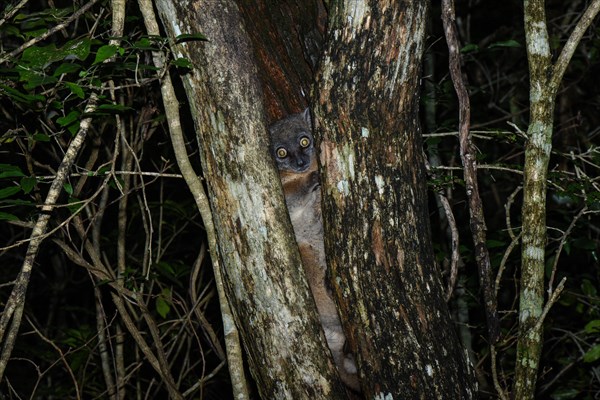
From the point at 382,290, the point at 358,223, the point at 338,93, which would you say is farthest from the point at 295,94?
the point at 382,290

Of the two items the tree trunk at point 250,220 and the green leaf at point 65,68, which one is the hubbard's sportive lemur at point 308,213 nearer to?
the tree trunk at point 250,220

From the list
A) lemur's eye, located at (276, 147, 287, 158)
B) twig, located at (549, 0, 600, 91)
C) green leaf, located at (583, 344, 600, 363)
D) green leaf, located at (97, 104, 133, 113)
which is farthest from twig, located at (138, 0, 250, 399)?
green leaf, located at (583, 344, 600, 363)

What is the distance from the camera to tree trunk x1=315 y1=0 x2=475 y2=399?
7.17 feet

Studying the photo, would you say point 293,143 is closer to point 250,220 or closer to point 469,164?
point 469,164

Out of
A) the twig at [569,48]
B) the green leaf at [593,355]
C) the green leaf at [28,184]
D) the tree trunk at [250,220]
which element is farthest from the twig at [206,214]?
the green leaf at [593,355]

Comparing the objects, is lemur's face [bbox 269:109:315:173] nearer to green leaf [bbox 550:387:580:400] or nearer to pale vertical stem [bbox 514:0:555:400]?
pale vertical stem [bbox 514:0:555:400]

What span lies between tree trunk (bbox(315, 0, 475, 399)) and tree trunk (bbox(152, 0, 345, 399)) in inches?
6.8

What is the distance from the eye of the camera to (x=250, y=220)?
223cm

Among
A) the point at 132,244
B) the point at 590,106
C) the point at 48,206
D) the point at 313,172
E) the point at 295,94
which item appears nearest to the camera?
the point at 48,206

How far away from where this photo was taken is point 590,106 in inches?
278

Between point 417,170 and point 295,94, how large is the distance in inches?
32.7

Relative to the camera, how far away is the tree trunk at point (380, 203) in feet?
7.17

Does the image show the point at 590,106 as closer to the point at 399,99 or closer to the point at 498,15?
the point at 498,15

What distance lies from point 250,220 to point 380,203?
44cm
